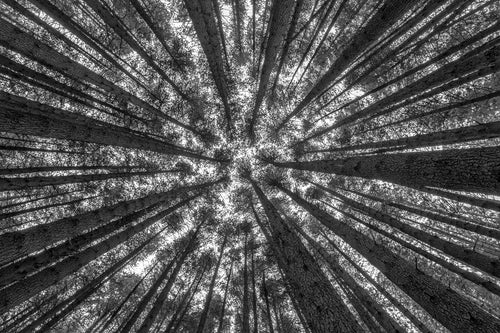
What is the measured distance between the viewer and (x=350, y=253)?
445 inches

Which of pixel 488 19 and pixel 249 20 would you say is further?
pixel 249 20

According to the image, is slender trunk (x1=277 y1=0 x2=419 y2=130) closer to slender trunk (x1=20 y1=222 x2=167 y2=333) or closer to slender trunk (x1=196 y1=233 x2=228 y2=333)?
slender trunk (x1=196 y1=233 x2=228 y2=333)

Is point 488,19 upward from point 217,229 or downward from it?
upward

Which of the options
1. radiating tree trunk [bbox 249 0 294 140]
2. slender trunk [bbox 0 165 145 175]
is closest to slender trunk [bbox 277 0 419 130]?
radiating tree trunk [bbox 249 0 294 140]

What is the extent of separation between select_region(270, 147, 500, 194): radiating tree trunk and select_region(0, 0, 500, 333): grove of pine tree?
50mm

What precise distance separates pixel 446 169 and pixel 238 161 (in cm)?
1003

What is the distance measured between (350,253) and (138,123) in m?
9.37

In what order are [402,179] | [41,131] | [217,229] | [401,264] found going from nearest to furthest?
[402,179] → [41,131] → [401,264] → [217,229]

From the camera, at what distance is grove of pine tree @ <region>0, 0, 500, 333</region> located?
617 centimetres

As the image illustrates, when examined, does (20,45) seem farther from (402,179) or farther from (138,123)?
(402,179)

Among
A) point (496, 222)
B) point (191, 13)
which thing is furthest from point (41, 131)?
point (496, 222)

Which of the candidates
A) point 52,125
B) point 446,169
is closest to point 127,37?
point 52,125

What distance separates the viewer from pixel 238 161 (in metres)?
13.5

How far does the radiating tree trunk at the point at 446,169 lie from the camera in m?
3.58
